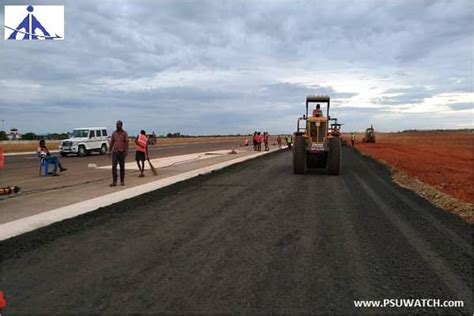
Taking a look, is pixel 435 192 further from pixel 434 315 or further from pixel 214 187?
pixel 434 315

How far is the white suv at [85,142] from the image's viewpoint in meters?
31.6

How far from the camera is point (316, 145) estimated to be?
1717 cm

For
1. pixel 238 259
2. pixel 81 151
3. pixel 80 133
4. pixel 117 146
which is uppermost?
pixel 80 133

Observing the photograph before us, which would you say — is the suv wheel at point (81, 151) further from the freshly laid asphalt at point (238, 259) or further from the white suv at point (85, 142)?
the freshly laid asphalt at point (238, 259)

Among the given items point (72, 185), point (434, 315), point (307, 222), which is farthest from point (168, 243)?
point (72, 185)

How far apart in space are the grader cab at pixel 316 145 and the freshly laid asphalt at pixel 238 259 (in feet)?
23.0

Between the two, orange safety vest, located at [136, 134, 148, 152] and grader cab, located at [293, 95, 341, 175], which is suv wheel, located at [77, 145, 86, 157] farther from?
grader cab, located at [293, 95, 341, 175]

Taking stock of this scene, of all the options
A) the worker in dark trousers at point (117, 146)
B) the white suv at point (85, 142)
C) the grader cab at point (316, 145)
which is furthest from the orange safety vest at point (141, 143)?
the white suv at point (85, 142)

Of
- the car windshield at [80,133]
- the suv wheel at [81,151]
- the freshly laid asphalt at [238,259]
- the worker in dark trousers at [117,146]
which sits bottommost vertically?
the freshly laid asphalt at [238,259]

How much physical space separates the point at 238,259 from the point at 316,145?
12225mm

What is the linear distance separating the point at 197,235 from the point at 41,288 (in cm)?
273

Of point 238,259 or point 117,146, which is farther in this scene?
point 117,146

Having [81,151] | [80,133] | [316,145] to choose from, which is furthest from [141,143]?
[80,133]

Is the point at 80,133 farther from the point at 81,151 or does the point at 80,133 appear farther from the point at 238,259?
the point at 238,259
